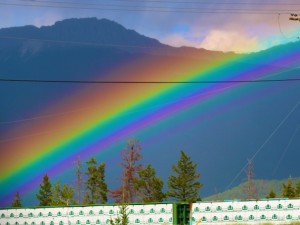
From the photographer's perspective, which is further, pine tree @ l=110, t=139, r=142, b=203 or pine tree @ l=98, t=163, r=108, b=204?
pine tree @ l=110, t=139, r=142, b=203

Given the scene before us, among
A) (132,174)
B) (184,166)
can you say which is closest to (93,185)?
(132,174)

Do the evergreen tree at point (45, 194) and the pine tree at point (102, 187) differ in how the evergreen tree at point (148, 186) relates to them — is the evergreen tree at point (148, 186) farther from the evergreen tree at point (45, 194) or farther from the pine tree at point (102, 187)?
the evergreen tree at point (45, 194)

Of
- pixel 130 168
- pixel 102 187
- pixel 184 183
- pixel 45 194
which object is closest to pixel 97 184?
pixel 102 187

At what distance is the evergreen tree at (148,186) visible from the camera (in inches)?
4053

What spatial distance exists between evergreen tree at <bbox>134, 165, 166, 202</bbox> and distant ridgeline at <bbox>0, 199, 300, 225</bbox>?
57298 millimetres

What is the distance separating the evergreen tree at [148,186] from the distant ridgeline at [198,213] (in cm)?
5730

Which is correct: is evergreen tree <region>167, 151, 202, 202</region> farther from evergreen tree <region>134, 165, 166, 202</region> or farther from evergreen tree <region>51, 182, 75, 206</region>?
evergreen tree <region>51, 182, 75, 206</region>

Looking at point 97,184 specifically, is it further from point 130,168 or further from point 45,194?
point 45,194

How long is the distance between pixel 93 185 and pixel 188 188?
18.1 metres

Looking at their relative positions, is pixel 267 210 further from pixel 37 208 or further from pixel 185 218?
pixel 37 208

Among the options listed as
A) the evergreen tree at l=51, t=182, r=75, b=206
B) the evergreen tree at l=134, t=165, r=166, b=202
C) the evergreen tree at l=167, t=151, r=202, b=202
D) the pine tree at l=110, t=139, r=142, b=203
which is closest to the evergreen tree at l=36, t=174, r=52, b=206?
the evergreen tree at l=51, t=182, r=75, b=206

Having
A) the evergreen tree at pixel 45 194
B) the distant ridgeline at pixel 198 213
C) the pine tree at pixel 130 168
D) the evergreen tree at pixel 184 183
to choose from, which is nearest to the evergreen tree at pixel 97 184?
the pine tree at pixel 130 168

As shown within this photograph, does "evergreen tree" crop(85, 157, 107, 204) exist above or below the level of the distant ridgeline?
above

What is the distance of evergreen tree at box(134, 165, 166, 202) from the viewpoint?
10294 cm
